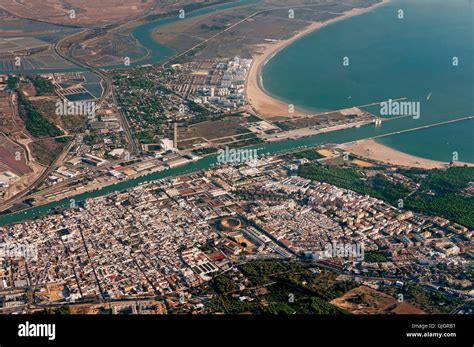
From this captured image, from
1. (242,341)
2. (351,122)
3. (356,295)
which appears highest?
(242,341)

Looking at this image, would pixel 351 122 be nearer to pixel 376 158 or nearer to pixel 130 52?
pixel 376 158

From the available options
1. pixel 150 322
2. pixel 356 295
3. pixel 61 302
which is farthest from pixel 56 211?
pixel 150 322

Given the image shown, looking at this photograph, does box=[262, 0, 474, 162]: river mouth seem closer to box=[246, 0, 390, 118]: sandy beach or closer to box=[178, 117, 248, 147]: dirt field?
box=[246, 0, 390, 118]: sandy beach

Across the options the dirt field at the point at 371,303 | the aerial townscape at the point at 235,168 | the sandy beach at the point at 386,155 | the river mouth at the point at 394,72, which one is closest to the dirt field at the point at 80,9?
the aerial townscape at the point at 235,168

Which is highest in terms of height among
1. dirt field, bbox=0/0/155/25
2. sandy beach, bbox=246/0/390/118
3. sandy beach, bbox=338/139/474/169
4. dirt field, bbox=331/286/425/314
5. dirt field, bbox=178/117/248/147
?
dirt field, bbox=0/0/155/25

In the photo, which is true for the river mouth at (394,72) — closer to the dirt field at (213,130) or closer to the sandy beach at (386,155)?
the sandy beach at (386,155)

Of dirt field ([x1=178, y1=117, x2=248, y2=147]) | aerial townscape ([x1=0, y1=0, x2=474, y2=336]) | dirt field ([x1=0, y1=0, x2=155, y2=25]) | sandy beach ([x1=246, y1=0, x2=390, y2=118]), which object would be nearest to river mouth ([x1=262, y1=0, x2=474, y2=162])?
aerial townscape ([x1=0, y1=0, x2=474, y2=336])

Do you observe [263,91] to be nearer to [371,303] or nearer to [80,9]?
[371,303]
